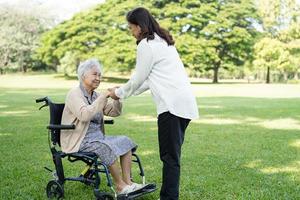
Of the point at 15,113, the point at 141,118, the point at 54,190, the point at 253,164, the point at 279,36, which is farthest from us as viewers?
the point at 279,36

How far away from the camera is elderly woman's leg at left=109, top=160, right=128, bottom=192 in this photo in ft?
13.4

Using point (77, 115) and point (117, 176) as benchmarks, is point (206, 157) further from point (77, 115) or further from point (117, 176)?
point (77, 115)

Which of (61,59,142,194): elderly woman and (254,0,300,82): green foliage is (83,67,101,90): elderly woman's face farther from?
(254,0,300,82): green foliage

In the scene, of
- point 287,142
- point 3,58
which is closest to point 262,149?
point 287,142

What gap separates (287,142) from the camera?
8086 mm

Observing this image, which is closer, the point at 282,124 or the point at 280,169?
the point at 280,169

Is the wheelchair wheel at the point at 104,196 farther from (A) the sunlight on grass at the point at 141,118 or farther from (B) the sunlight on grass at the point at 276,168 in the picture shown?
(A) the sunlight on grass at the point at 141,118

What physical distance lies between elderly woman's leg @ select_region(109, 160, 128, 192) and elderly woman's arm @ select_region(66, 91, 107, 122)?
48 cm

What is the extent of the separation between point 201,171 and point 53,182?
2.06 meters

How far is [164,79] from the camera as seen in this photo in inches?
146

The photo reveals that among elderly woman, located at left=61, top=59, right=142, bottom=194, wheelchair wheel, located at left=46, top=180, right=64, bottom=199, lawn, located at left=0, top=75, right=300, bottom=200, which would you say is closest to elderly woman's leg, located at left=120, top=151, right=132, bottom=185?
elderly woman, located at left=61, top=59, right=142, bottom=194

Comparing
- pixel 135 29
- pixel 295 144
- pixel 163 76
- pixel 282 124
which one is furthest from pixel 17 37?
pixel 163 76

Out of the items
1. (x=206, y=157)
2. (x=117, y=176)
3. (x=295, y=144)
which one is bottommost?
(x=295, y=144)

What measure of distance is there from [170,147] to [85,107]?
0.86 m
